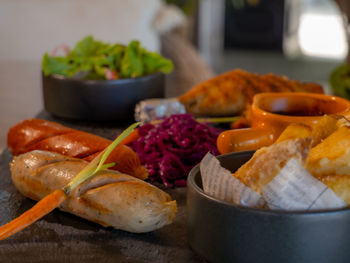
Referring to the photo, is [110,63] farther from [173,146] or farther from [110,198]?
[110,198]

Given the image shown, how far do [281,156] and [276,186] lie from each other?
4 cm

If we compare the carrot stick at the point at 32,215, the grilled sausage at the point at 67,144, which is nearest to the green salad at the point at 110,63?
the grilled sausage at the point at 67,144

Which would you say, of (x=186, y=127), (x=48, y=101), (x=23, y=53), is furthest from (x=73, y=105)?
(x=23, y=53)

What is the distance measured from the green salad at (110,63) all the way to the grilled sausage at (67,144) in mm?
445

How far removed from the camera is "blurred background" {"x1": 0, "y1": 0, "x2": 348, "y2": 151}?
10.4 feet

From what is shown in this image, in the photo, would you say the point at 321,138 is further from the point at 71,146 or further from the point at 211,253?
the point at 71,146

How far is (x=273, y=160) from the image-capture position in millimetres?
694

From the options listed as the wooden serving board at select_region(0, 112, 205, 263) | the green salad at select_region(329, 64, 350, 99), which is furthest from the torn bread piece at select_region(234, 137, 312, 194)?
the green salad at select_region(329, 64, 350, 99)

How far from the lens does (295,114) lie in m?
1.15

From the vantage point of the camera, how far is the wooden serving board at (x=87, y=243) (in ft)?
2.60

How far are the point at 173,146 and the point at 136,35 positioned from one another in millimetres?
2452

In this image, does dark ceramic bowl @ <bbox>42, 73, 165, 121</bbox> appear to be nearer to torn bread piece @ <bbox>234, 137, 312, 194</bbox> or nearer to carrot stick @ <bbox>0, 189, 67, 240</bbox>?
carrot stick @ <bbox>0, 189, 67, 240</bbox>

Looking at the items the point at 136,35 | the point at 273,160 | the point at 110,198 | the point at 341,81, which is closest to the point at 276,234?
the point at 273,160

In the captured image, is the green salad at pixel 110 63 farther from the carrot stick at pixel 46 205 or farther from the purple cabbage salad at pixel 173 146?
the carrot stick at pixel 46 205
